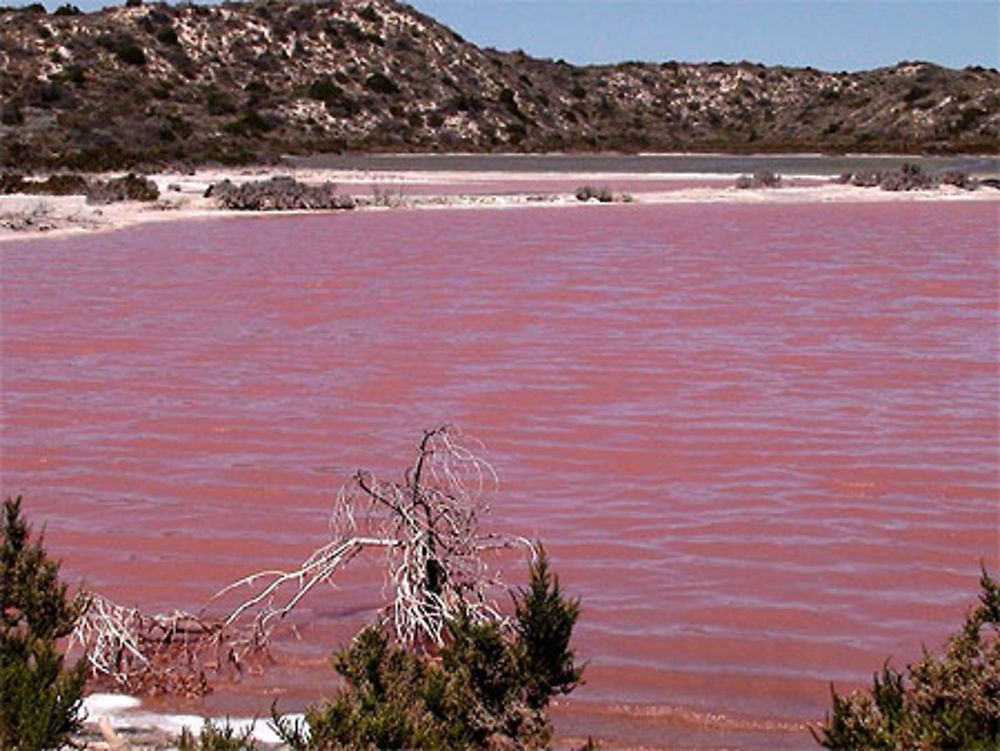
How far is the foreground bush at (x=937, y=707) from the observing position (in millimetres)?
4277

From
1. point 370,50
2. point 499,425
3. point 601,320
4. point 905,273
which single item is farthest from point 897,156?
point 499,425

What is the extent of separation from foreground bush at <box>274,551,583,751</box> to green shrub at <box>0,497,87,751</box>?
68 centimetres

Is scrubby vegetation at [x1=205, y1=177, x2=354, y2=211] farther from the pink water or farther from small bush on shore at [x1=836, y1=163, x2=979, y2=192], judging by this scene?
small bush on shore at [x1=836, y1=163, x2=979, y2=192]

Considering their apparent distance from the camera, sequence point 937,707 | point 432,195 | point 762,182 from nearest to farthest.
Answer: point 937,707, point 432,195, point 762,182

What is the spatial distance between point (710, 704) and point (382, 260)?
1633 centimetres

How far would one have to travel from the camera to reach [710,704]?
5.87 m

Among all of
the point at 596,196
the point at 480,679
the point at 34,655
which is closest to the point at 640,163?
the point at 596,196

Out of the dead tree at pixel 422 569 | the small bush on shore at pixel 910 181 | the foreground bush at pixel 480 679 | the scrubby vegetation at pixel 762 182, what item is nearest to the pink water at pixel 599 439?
the dead tree at pixel 422 569

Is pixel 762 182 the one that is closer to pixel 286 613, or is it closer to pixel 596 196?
pixel 596 196

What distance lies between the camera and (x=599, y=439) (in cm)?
1007

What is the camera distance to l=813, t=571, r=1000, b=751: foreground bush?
168 inches

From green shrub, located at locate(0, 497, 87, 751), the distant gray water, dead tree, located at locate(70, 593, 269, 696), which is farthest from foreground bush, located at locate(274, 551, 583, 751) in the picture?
the distant gray water

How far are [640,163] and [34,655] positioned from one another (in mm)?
53621

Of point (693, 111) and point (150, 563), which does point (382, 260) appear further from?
point (693, 111)
